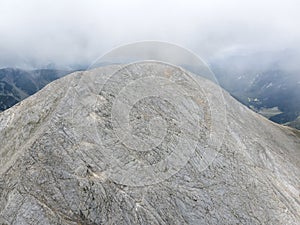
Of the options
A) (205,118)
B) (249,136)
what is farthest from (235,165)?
(249,136)

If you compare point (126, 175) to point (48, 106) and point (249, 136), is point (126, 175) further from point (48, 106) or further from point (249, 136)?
point (249, 136)

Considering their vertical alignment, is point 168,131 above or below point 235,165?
above

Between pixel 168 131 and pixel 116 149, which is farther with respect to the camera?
pixel 168 131

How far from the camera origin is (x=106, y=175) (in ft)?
122

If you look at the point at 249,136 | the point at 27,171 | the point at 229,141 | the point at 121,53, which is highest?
the point at 121,53

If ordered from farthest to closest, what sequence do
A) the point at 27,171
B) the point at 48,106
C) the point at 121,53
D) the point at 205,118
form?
the point at 205,118
the point at 48,106
the point at 121,53
the point at 27,171

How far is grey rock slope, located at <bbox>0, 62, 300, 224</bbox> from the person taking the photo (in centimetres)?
3544

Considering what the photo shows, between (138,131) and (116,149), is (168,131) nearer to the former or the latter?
(138,131)

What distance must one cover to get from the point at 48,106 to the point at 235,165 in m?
23.8

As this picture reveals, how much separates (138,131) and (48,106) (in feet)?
39.3

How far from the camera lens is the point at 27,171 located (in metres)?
36.8

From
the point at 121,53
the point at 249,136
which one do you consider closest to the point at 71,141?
the point at 121,53

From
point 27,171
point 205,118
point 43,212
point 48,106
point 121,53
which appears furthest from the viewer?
point 205,118

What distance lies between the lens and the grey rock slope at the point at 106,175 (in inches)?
1395
